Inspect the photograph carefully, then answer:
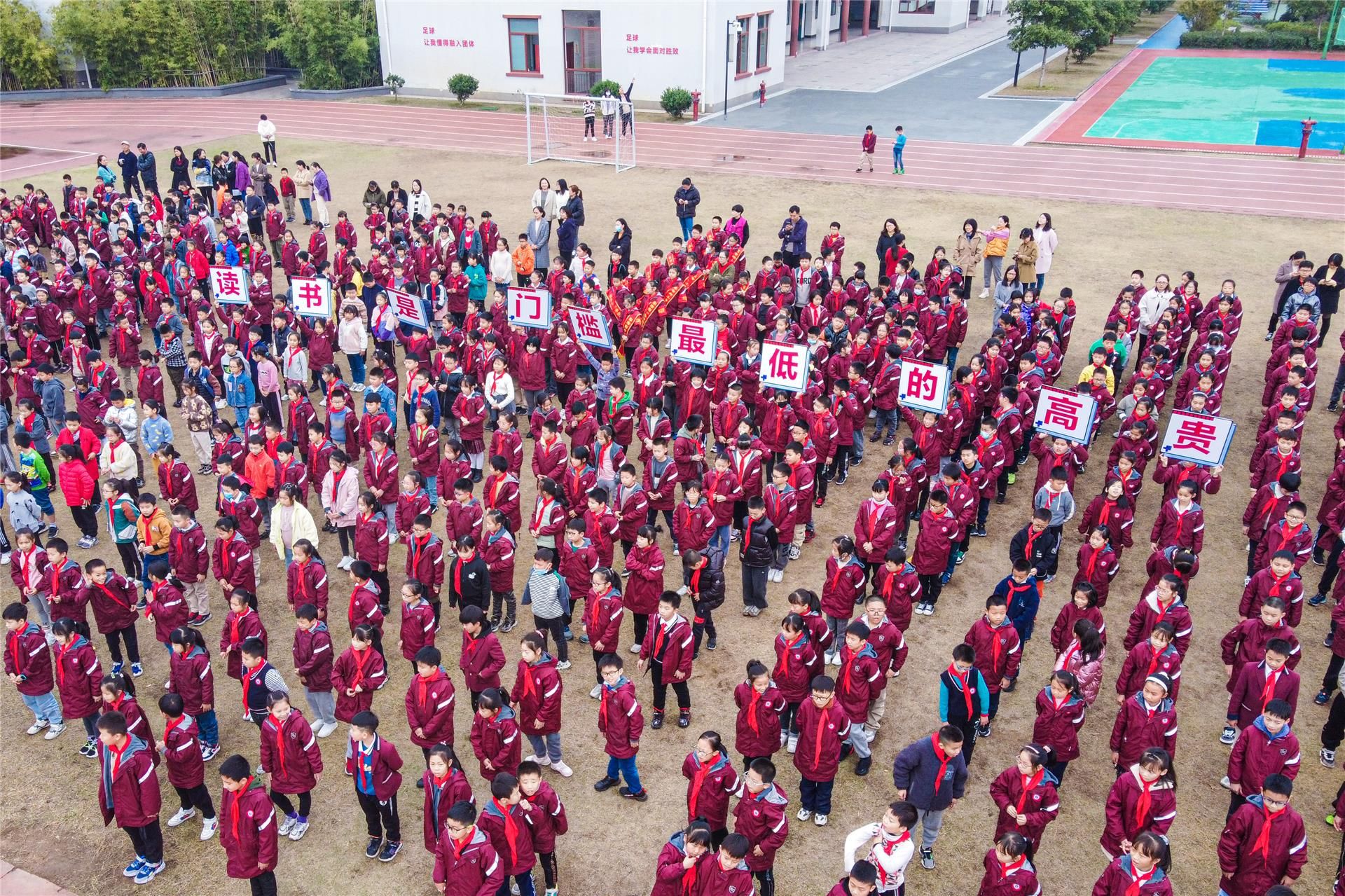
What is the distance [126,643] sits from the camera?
31.3ft

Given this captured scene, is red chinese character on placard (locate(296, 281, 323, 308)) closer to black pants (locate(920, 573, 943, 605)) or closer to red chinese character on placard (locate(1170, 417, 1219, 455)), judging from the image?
black pants (locate(920, 573, 943, 605))

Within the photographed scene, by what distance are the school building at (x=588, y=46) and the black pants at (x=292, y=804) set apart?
3333 centimetres

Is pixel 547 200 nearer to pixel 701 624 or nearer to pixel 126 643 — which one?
pixel 701 624

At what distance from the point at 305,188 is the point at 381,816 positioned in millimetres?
19906

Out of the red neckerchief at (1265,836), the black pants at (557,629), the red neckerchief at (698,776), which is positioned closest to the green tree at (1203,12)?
the black pants at (557,629)

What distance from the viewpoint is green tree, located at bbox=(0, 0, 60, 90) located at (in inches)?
1617

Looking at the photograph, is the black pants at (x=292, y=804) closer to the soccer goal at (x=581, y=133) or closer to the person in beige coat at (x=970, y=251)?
the person in beige coat at (x=970, y=251)

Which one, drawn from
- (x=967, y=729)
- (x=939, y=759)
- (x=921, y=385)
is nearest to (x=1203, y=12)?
(x=921, y=385)

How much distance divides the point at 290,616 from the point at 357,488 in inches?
59.7

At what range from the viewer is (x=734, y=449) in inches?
426

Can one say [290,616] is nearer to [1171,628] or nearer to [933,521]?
[933,521]

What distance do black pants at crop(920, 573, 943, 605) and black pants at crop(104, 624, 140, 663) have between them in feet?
25.3

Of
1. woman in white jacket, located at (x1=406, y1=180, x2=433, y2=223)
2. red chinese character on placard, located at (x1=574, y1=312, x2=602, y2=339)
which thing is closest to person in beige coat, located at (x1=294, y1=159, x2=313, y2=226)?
woman in white jacket, located at (x1=406, y1=180, x2=433, y2=223)

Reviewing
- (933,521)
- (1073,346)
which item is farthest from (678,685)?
(1073,346)
